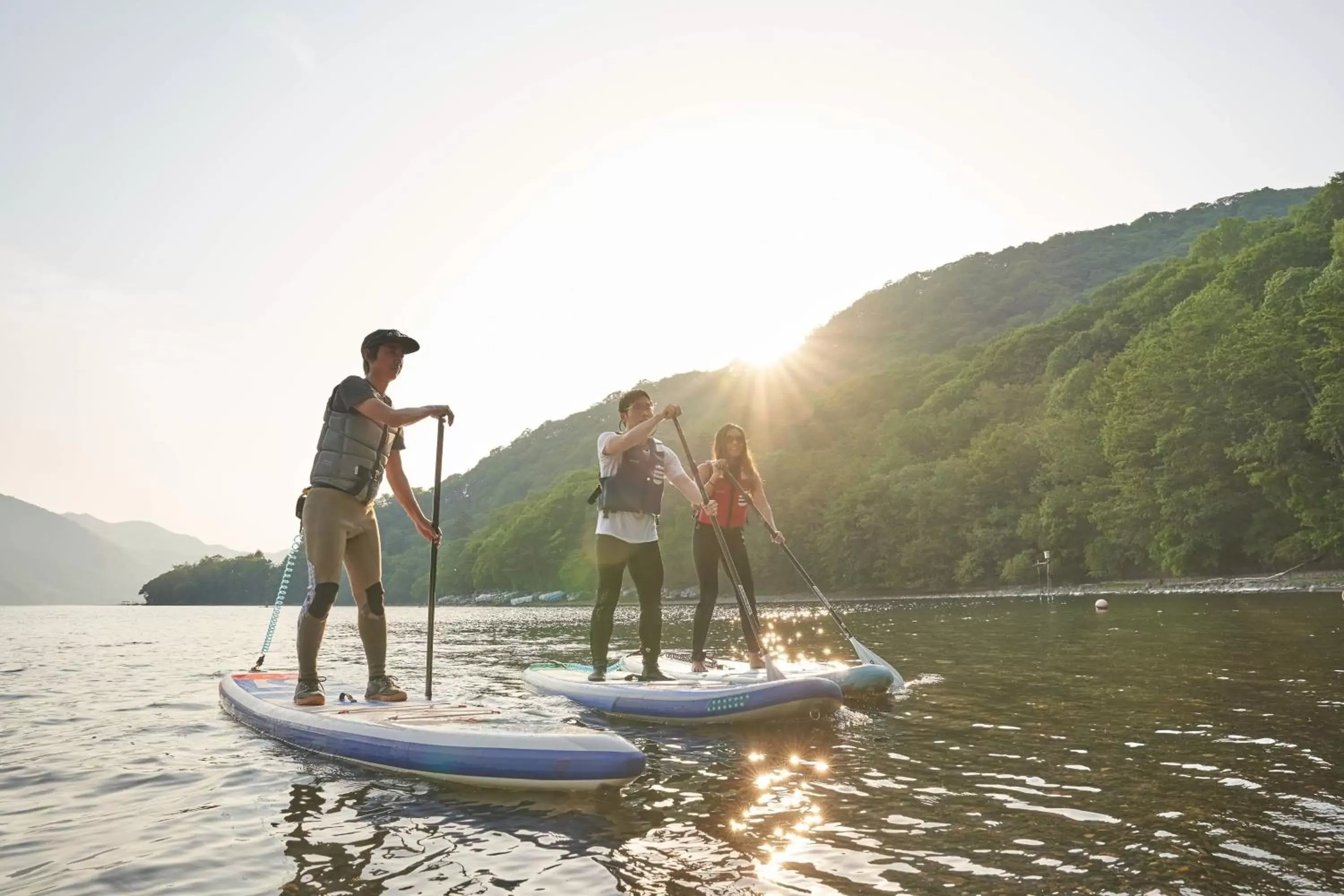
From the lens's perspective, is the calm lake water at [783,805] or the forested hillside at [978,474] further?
the forested hillside at [978,474]

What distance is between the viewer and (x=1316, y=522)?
160 ft

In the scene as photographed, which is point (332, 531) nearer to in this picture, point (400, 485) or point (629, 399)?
point (400, 485)

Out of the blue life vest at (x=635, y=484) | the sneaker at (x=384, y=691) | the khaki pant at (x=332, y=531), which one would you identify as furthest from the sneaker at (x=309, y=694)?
the blue life vest at (x=635, y=484)

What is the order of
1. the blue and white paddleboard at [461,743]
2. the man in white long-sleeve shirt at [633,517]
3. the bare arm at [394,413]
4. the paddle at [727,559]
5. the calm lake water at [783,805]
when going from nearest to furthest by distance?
the calm lake water at [783,805] → the blue and white paddleboard at [461,743] → the bare arm at [394,413] → the man in white long-sleeve shirt at [633,517] → the paddle at [727,559]

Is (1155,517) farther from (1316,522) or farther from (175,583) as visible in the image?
(175,583)

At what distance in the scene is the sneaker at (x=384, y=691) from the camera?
326 inches

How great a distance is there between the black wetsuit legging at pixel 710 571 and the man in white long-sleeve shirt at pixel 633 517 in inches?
43.4

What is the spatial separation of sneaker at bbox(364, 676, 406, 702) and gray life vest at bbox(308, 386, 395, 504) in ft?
5.76

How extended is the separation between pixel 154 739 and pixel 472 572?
147439 millimetres

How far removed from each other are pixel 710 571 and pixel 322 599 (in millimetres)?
5176

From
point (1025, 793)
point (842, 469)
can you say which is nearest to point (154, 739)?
point (1025, 793)

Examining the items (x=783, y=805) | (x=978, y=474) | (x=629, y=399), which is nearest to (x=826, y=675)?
(x=629, y=399)

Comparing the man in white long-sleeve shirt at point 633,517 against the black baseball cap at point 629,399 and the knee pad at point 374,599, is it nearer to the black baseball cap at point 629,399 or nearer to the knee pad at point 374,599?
the black baseball cap at point 629,399

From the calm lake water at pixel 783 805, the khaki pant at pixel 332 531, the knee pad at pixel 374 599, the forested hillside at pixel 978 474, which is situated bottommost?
the calm lake water at pixel 783 805
